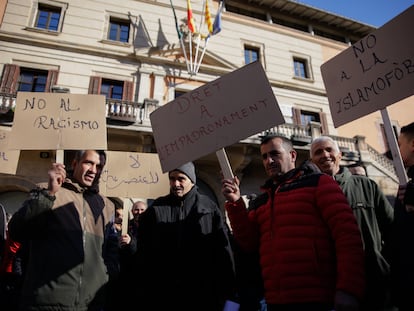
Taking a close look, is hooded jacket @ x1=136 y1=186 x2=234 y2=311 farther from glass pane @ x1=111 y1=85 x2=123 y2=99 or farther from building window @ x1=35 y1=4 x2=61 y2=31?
building window @ x1=35 y1=4 x2=61 y2=31

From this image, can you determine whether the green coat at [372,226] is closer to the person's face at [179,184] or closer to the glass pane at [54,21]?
the person's face at [179,184]

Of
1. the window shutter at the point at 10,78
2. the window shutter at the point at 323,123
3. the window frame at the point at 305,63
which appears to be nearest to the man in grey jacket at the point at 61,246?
the window shutter at the point at 10,78

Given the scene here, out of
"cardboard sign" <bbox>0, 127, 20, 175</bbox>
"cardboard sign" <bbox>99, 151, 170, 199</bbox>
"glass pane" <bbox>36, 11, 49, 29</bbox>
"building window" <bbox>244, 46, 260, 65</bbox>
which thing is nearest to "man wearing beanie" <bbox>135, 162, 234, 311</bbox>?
"cardboard sign" <bbox>99, 151, 170, 199</bbox>

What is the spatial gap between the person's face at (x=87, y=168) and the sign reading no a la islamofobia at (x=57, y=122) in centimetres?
36

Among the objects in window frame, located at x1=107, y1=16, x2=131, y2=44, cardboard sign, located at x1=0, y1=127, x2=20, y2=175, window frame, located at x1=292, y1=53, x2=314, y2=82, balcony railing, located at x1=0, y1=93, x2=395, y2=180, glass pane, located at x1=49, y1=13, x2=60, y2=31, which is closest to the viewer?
cardboard sign, located at x1=0, y1=127, x2=20, y2=175

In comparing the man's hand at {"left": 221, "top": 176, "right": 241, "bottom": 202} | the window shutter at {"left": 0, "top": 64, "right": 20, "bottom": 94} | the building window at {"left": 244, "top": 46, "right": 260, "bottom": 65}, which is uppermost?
the building window at {"left": 244, "top": 46, "right": 260, "bottom": 65}

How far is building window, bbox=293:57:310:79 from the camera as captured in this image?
47.0ft

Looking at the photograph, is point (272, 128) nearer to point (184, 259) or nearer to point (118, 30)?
point (184, 259)

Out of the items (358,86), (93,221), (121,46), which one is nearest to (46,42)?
(121,46)

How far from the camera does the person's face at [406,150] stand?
1628 mm

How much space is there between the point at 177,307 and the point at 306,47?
1582 centimetres

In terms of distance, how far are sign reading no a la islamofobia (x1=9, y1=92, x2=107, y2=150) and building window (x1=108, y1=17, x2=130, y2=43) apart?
34.3 ft

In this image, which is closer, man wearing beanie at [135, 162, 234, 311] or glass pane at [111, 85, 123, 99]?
man wearing beanie at [135, 162, 234, 311]

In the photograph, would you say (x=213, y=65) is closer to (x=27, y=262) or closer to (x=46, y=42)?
(x=46, y=42)
